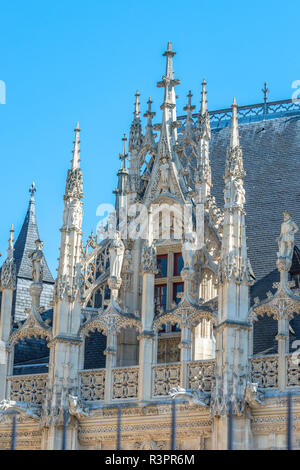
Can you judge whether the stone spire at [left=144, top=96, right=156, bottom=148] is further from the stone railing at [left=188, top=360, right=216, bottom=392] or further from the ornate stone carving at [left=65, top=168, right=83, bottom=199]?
the stone railing at [left=188, top=360, right=216, bottom=392]

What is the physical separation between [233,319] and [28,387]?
491 centimetres

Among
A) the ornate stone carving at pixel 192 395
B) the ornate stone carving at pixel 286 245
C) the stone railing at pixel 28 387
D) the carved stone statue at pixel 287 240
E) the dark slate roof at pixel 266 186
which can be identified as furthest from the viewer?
the dark slate roof at pixel 266 186

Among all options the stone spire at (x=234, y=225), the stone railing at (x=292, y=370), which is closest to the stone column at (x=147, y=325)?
the stone spire at (x=234, y=225)

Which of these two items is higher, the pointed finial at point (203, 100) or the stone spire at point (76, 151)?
the pointed finial at point (203, 100)

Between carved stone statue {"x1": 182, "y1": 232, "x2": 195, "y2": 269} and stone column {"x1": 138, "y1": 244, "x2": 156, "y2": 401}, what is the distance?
0.65 metres

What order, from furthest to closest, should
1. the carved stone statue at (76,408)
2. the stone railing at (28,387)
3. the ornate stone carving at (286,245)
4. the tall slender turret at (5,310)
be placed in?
1. the tall slender turret at (5,310)
2. the stone railing at (28,387)
3. the carved stone statue at (76,408)
4. the ornate stone carving at (286,245)

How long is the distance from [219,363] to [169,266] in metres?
3.56

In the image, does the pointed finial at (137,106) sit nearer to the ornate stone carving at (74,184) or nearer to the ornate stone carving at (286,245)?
the ornate stone carving at (74,184)

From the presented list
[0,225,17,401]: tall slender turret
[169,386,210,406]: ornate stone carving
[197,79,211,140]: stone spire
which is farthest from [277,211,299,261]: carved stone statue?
[0,225,17,401]: tall slender turret

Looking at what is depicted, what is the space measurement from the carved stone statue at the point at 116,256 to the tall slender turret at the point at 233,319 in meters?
2.60

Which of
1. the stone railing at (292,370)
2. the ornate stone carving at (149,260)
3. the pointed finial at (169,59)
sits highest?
the pointed finial at (169,59)

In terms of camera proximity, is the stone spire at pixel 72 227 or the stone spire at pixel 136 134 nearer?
the stone spire at pixel 72 227

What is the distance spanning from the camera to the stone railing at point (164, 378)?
26.9 metres

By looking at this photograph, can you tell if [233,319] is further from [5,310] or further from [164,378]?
[5,310]
